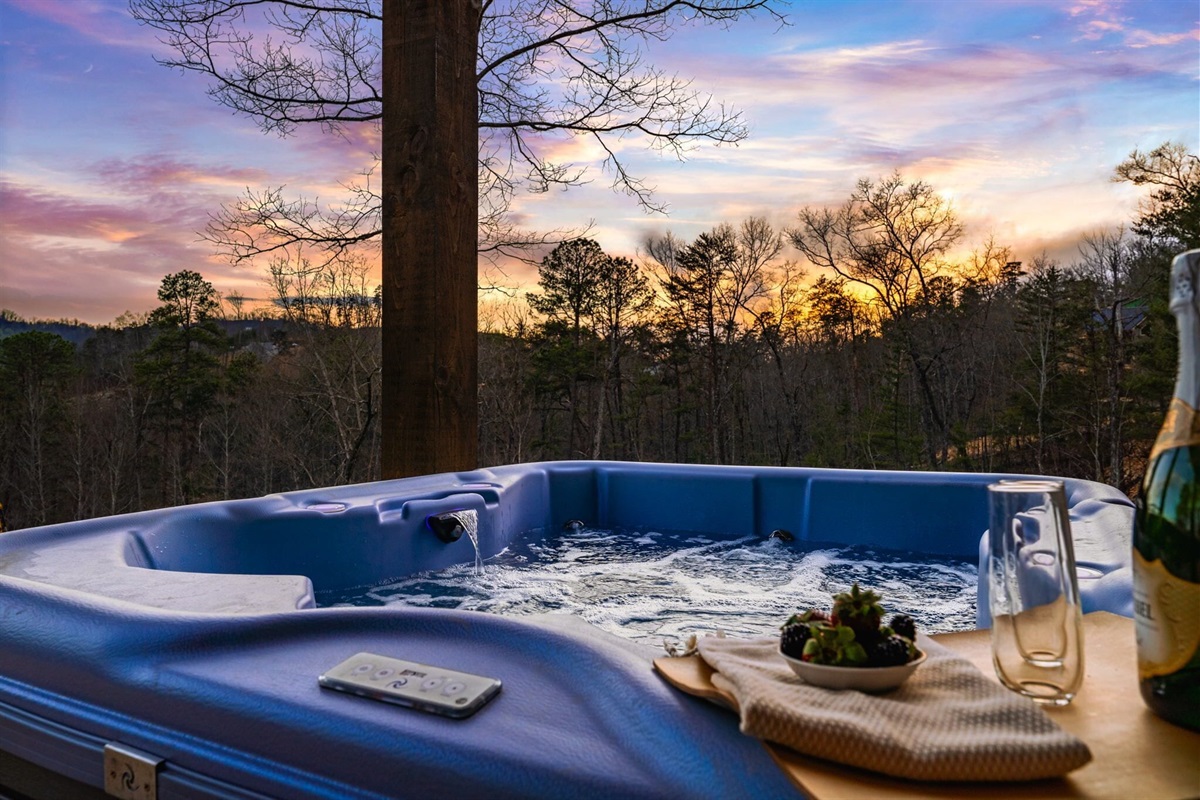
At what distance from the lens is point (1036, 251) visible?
12125 millimetres

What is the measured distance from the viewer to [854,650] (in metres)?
0.59

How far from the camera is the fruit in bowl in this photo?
0.58 metres

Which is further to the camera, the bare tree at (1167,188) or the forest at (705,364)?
the forest at (705,364)

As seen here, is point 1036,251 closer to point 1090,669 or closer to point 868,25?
point 868,25

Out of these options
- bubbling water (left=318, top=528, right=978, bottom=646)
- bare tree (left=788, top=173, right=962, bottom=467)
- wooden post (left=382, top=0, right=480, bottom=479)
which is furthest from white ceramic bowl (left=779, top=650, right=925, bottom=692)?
bare tree (left=788, top=173, right=962, bottom=467)

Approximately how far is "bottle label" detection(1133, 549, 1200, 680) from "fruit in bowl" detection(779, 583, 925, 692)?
0.49 feet

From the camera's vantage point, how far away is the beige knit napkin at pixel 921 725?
492 millimetres

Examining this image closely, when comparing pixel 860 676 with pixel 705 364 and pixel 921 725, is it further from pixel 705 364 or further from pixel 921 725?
pixel 705 364

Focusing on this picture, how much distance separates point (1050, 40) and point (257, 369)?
11261mm

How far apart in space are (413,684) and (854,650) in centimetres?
36

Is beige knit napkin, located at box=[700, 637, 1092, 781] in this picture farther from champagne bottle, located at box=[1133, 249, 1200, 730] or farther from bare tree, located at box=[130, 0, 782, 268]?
bare tree, located at box=[130, 0, 782, 268]

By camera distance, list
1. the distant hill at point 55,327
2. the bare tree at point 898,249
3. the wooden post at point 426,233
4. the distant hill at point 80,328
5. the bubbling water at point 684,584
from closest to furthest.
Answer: the bubbling water at point 684,584, the wooden post at point 426,233, the distant hill at point 55,327, the distant hill at point 80,328, the bare tree at point 898,249

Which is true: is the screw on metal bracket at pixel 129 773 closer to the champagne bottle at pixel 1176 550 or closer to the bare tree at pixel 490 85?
the champagne bottle at pixel 1176 550

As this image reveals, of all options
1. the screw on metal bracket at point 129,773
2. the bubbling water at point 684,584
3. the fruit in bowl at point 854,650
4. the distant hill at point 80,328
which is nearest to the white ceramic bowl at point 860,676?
the fruit in bowl at point 854,650
